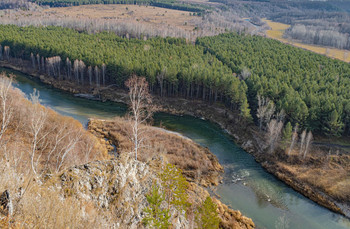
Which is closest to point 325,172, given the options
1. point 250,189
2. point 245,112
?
point 250,189

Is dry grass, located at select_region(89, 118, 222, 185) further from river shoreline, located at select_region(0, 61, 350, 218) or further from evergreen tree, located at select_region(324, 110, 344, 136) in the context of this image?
evergreen tree, located at select_region(324, 110, 344, 136)

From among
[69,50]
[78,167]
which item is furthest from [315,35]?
[78,167]

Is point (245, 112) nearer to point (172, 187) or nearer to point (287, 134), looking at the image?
point (287, 134)

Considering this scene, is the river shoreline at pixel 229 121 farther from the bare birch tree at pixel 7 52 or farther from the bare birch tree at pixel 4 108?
the bare birch tree at pixel 4 108

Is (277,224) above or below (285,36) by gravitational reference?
below

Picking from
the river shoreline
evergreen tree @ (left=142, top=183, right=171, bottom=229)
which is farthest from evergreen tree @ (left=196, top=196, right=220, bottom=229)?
the river shoreline

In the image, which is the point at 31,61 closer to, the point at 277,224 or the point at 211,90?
the point at 211,90
